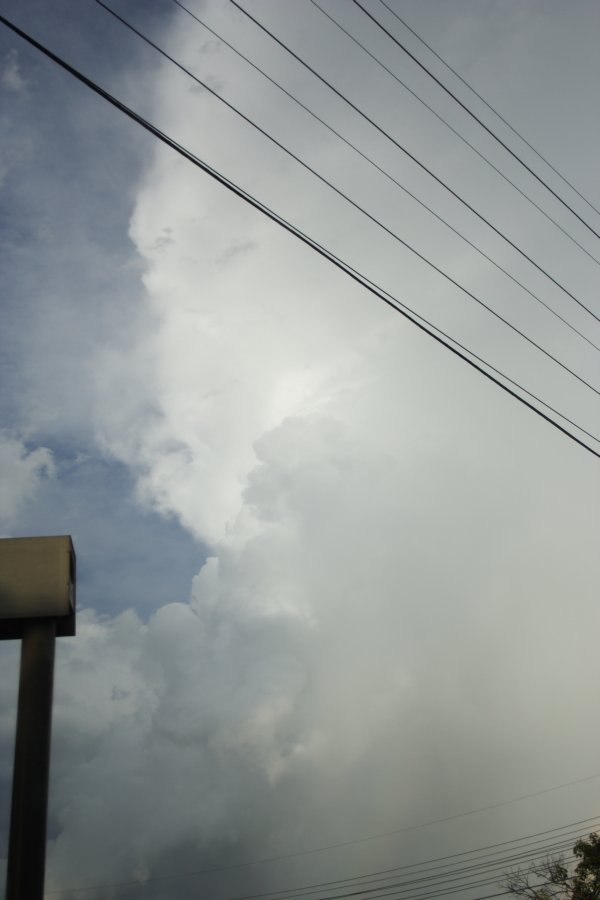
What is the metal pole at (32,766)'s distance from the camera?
870cm

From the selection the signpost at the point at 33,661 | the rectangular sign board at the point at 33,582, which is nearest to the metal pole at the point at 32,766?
the signpost at the point at 33,661

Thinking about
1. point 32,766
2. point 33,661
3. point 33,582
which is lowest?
point 32,766

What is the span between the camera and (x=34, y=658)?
991 cm

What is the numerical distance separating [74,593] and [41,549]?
0.98m

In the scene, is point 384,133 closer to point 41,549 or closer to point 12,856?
point 41,549

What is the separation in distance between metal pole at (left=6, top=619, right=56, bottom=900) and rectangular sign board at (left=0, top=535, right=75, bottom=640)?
0.21 metres

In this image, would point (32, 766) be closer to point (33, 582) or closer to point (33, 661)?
point (33, 661)

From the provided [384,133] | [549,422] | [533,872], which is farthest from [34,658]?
[533,872]

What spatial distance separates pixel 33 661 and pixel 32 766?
53.8 inches

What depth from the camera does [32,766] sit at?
920 cm

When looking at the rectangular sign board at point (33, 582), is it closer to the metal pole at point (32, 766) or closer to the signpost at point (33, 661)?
the signpost at point (33, 661)

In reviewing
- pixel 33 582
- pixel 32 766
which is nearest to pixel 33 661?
pixel 33 582

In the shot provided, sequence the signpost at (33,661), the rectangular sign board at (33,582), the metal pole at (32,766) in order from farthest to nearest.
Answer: the rectangular sign board at (33,582) → the signpost at (33,661) → the metal pole at (32,766)

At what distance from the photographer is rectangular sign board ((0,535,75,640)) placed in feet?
33.2
